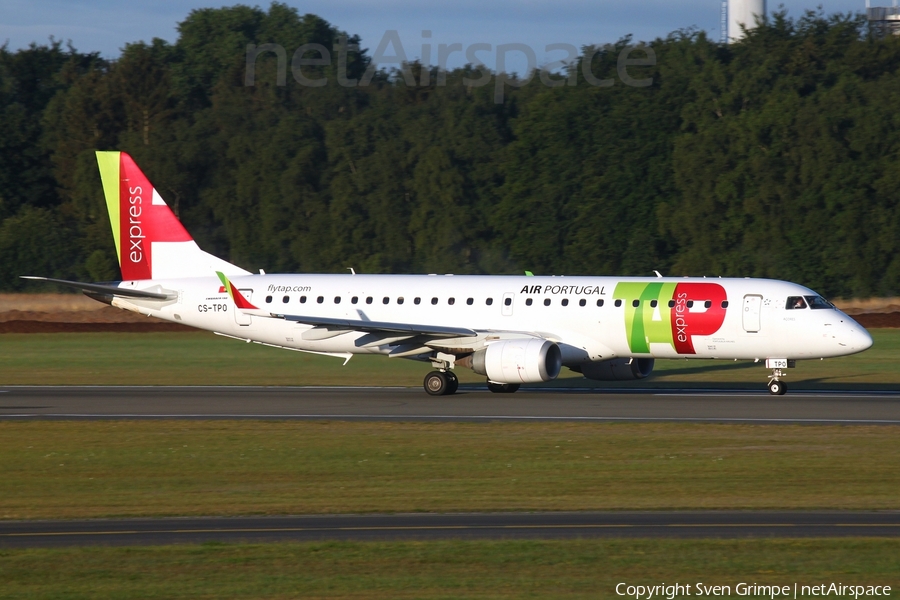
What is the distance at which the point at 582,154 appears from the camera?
77.6 m

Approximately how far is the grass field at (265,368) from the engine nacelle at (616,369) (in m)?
2.71

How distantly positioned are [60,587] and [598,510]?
696 cm

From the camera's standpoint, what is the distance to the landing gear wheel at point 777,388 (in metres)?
30.0

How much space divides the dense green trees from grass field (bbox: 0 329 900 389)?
20.1m

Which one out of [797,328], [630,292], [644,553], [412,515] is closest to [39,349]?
[630,292]

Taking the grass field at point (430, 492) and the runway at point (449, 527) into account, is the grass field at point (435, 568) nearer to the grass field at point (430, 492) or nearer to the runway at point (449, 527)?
the grass field at point (430, 492)

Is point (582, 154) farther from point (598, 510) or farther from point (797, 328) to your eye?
point (598, 510)

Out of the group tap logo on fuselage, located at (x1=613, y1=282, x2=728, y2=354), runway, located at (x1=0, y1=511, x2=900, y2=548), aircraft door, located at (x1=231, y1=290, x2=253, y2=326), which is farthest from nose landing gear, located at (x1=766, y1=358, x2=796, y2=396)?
runway, located at (x1=0, y1=511, x2=900, y2=548)

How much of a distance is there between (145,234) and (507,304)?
11913 millimetres

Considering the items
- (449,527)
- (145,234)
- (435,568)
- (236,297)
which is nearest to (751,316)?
(236,297)

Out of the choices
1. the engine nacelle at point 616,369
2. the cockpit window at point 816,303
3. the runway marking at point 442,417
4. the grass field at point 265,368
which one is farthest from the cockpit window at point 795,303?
the runway marking at point 442,417

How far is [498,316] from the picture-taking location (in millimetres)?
31562

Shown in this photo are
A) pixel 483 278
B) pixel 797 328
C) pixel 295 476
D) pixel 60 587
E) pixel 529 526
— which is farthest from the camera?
pixel 483 278

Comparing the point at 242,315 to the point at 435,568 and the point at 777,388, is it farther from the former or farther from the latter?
the point at 435,568
